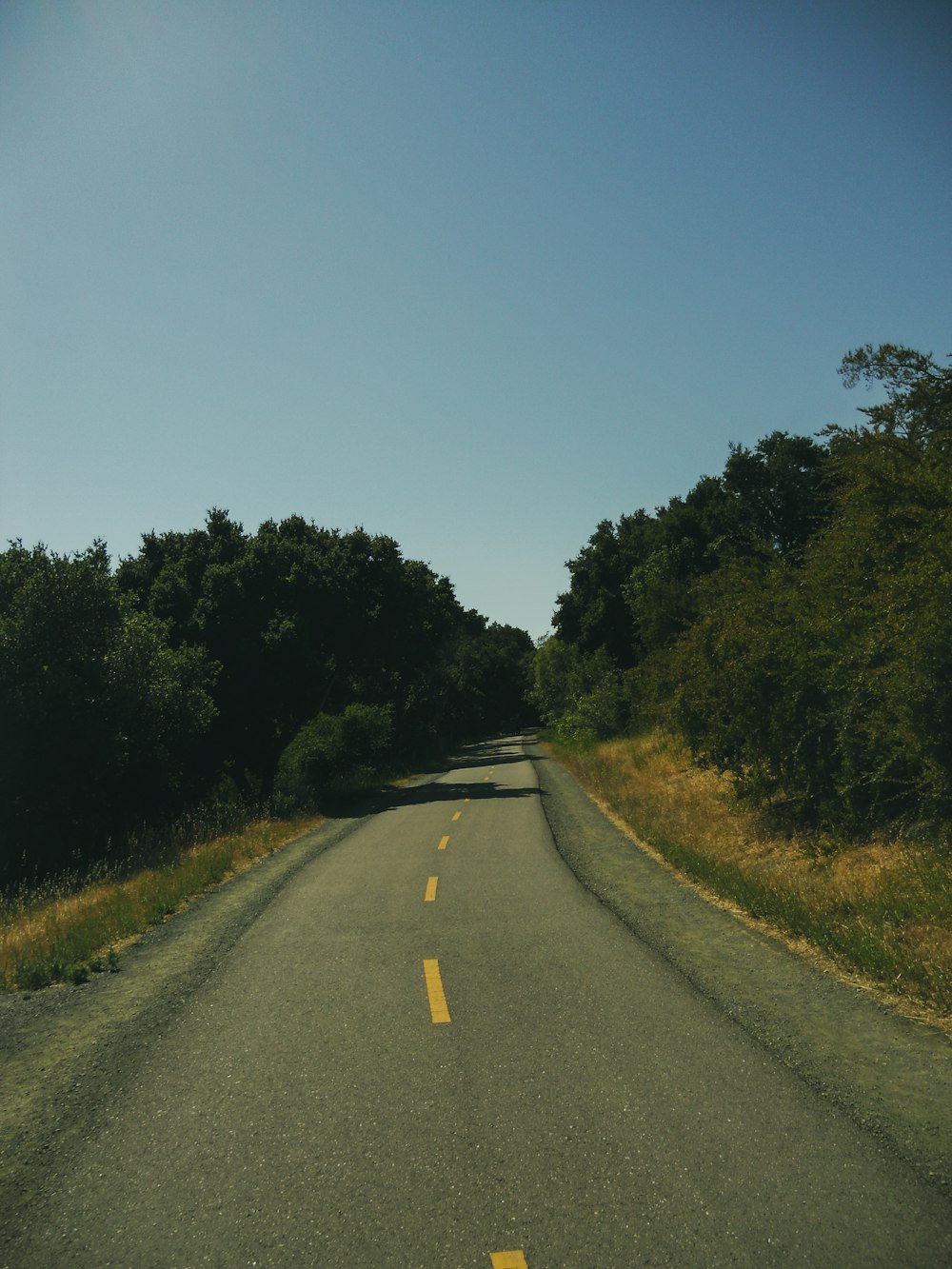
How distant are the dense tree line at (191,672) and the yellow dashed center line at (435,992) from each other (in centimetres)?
1529

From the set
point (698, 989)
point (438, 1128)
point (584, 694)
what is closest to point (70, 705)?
point (698, 989)

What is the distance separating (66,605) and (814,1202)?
845 inches

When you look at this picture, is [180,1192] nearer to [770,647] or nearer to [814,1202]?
[814,1202]

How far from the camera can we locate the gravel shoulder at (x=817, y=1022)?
495cm

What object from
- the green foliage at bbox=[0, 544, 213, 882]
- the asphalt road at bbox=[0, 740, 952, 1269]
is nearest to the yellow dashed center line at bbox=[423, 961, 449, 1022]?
the asphalt road at bbox=[0, 740, 952, 1269]

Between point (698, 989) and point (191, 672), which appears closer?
point (698, 989)

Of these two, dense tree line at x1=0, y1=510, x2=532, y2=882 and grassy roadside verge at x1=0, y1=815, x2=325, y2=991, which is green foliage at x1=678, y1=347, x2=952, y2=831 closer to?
grassy roadside verge at x1=0, y1=815, x2=325, y2=991

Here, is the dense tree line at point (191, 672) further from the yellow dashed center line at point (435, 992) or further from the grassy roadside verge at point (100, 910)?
the yellow dashed center line at point (435, 992)

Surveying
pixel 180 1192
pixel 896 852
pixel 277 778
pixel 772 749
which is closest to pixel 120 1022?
pixel 180 1192

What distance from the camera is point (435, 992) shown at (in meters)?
7.67

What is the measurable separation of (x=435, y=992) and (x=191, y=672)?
20363 millimetres

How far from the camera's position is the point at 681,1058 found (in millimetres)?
5922

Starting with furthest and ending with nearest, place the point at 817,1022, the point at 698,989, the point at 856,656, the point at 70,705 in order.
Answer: the point at 70,705 < the point at 856,656 < the point at 698,989 < the point at 817,1022

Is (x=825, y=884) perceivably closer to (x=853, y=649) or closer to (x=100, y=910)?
(x=853, y=649)
